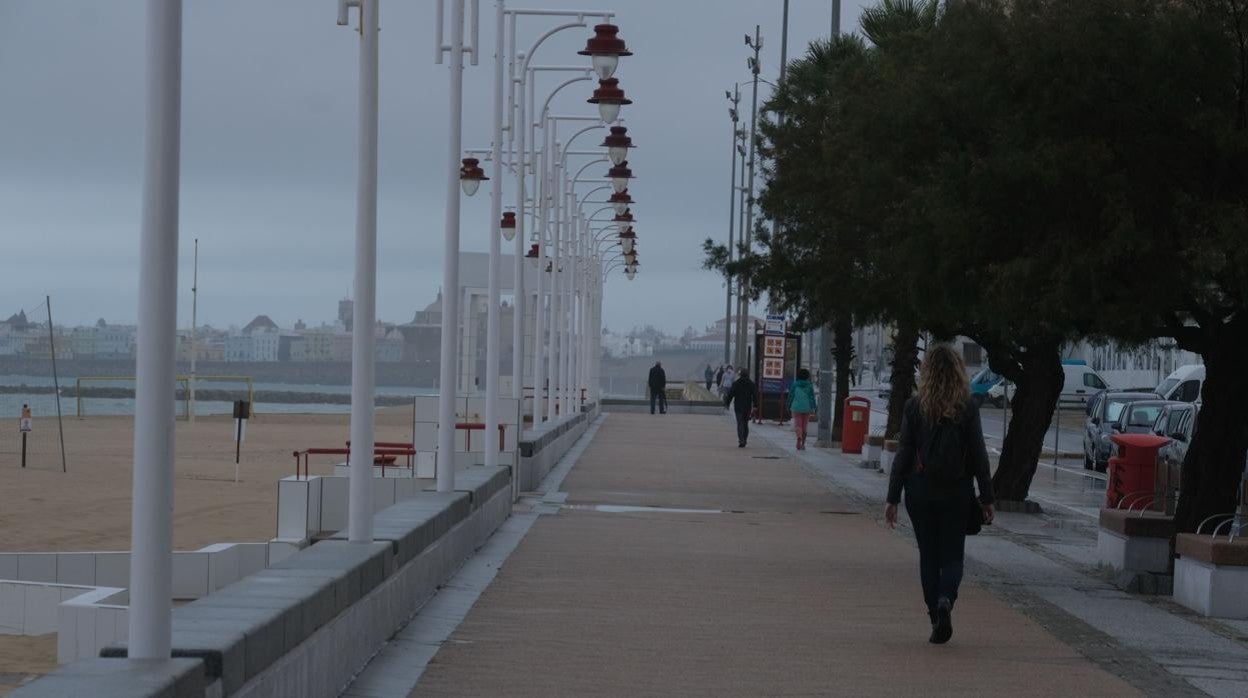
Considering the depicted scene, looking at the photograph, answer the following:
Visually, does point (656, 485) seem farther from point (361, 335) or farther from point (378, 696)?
point (378, 696)

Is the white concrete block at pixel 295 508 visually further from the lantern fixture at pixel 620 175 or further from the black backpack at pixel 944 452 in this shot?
the lantern fixture at pixel 620 175

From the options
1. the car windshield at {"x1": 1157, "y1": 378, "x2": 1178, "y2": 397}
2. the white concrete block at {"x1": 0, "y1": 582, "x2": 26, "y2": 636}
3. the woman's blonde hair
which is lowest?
the white concrete block at {"x1": 0, "y1": 582, "x2": 26, "y2": 636}

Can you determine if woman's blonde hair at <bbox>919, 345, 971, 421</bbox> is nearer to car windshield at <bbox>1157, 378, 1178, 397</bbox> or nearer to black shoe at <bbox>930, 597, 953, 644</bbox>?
black shoe at <bbox>930, 597, 953, 644</bbox>

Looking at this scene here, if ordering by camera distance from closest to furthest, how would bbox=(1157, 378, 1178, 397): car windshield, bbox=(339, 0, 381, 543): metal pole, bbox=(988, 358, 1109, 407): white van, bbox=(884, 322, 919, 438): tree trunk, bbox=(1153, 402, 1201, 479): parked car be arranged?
1. bbox=(339, 0, 381, 543): metal pole
2. bbox=(1153, 402, 1201, 479): parked car
3. bbox=(884, 322, 919, 438): tree trunk
4. bbox=(1157, 378, 1178, 397): car windshield
5. bbox=(988, 358, 1109, 407): white van

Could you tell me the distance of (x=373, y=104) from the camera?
38.1 feet

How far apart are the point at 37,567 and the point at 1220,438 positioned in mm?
10586

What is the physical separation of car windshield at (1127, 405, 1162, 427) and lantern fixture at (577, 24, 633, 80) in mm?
20048

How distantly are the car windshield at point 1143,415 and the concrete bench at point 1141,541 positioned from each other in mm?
21960

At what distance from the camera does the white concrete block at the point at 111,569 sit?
61.1 ft

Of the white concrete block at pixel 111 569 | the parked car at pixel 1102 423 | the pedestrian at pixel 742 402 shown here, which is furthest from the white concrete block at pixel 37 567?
the pedestrian at pixel 742 402

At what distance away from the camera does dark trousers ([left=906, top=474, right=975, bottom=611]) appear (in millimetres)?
11672

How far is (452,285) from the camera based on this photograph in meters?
16.3

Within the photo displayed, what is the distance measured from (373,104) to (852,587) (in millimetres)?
5761

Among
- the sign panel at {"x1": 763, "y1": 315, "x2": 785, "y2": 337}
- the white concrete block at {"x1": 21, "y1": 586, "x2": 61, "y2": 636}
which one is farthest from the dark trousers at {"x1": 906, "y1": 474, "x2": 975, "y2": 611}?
the sign panel at {"x1": 763, "y1": 315, "x2": 785, "y2": 337}
